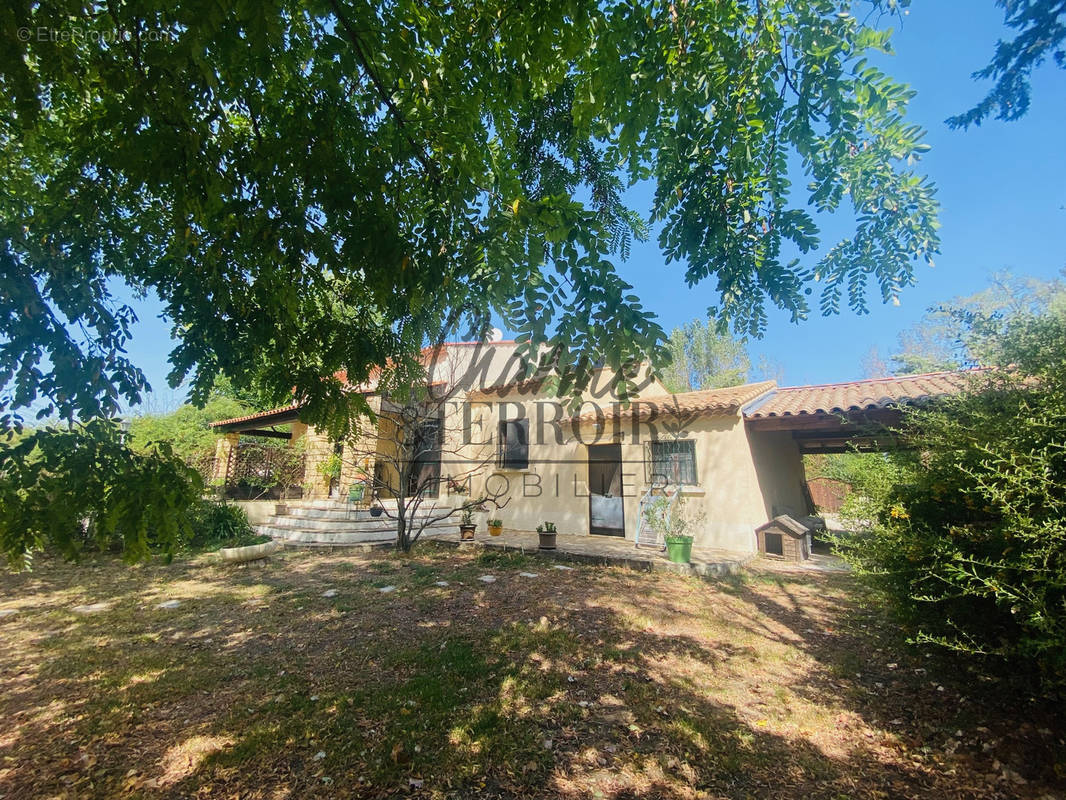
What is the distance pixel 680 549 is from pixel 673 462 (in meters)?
2.60

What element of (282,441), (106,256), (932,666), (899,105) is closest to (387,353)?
(106,256)

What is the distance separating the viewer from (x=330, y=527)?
960 cm

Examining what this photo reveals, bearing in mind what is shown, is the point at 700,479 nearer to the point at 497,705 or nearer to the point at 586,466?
the point at 586,466

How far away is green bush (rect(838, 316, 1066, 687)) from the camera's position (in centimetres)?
228

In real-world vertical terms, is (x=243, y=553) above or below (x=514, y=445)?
below

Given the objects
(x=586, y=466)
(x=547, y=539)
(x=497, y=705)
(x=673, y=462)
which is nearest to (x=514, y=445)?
(x=586, y=466)

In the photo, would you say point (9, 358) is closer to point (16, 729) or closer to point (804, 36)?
point (16, 729)

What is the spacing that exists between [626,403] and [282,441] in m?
17.8

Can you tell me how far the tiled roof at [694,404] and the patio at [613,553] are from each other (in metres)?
2.84

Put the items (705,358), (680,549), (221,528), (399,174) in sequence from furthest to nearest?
(705,358)
(221,528)
(680,549)
(399,174)

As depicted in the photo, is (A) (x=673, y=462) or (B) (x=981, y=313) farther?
(A) (x=673, y=462)

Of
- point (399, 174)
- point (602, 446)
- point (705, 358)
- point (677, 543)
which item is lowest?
point (677, 543)

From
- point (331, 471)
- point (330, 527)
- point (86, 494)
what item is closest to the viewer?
point (86, 494)

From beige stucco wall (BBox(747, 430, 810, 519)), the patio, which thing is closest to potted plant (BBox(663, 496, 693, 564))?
the patio
